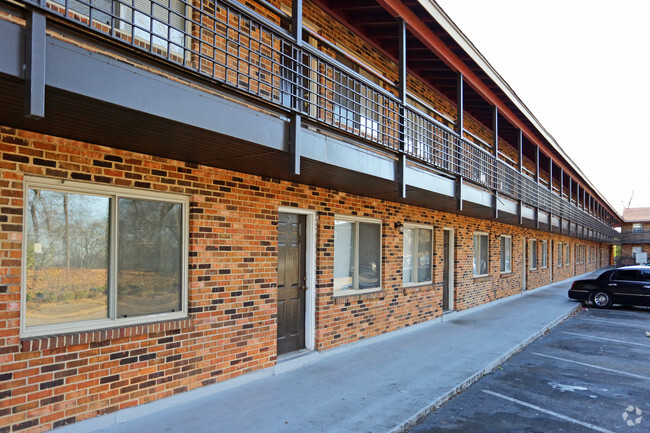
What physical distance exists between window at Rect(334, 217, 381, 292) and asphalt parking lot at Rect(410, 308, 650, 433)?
2818mm

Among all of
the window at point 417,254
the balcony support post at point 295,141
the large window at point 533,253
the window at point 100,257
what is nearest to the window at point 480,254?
the window at point 417,254

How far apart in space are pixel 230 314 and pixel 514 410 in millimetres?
3784

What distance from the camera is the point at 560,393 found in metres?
6.14

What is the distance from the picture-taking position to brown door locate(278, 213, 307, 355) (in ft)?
22.4

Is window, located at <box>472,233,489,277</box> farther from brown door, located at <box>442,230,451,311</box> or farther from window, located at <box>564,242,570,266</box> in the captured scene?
window, located at <box>564,242,570,266</box>

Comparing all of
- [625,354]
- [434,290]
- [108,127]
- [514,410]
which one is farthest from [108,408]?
[625,354]

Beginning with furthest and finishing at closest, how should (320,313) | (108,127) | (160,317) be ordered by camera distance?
1. (320,313)
2. (160,317)
3. (108,127)

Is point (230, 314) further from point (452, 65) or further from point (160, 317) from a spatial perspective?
point (452, 65)

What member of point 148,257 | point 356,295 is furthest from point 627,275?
point 148,257

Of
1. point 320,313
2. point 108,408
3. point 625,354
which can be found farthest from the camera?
point 625,354

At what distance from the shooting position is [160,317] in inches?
199

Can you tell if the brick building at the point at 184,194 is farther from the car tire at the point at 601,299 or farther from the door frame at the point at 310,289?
the car tire at the point at 601,299

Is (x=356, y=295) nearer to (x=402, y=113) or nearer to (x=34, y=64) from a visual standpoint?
(x=402, y=113)

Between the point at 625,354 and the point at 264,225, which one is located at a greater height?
the point at 264,225
